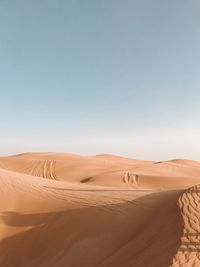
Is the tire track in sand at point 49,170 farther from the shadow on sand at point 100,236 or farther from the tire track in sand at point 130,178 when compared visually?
the shadow on sand at point 100,236

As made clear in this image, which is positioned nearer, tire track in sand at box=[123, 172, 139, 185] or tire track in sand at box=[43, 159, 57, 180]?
tire track in sand at box=[123, 172, 139, 185]

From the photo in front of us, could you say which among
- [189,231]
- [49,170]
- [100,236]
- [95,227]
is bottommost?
[100,236]

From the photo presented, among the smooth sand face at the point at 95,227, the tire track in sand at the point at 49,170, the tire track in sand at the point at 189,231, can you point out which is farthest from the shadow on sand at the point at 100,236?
the tire track in sand at the point at 49,170

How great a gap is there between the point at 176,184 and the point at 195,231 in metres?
13.7

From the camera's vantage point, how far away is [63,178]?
23.3m

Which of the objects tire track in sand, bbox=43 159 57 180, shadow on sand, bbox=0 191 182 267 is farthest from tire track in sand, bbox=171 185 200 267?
tire track in sand, bbox=43 159 57 180

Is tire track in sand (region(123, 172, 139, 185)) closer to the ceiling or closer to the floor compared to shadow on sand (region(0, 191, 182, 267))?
closer to the ceiling

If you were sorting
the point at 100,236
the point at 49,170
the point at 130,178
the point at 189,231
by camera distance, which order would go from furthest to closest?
the point at 49,170
the point at 130,178
the point at 100,236
the point at 189,231

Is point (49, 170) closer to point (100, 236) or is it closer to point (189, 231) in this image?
point (100, 236)

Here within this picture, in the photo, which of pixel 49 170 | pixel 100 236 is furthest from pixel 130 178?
pixel 100 236

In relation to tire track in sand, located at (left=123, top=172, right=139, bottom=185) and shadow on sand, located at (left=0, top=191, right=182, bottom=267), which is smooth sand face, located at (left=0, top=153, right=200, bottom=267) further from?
tire track in sand, located at (left=123, top=172, right=139, bottom=185)

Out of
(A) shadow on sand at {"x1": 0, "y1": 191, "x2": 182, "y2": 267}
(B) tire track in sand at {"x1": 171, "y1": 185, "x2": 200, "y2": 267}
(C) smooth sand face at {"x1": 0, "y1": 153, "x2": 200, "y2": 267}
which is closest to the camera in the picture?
(B) tire track in sand at {"x1": 171, "y1": 185, "x2": 200, "y2": 267}

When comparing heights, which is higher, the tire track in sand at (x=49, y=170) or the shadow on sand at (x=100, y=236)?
the tire track in sand at (x=49, y=170)

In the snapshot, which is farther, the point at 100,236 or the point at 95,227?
the point at 95,227
